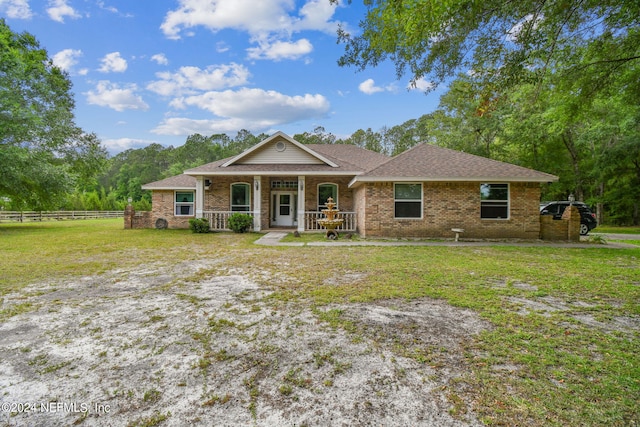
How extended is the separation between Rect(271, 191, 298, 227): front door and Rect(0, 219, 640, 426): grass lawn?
6.12 m

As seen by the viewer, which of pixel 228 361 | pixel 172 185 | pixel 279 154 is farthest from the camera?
pixel 172 185

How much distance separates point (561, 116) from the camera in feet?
27.7

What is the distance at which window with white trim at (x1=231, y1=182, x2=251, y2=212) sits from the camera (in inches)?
624

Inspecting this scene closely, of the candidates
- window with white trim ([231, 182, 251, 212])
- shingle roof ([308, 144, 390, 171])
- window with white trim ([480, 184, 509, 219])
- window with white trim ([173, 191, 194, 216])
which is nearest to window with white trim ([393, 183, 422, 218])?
window with white trim ([480, 184, 509, 219])

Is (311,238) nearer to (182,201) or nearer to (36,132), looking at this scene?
(182,201)

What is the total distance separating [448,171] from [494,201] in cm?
216

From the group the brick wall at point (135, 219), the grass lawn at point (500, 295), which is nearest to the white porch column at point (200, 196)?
the grass lawn at point (500, 295)

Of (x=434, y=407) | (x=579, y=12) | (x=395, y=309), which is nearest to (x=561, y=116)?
(x=579, y=12)

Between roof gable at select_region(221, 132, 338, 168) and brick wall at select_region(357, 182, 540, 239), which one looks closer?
brick wall at select_region(357, 182, 540, 239)

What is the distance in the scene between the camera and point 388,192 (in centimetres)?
1195

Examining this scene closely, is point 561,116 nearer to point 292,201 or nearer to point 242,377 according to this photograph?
point 242,377

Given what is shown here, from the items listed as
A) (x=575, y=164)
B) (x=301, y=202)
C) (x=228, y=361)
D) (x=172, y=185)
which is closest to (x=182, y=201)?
(x=172, y=185)

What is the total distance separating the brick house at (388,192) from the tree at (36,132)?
645 cm

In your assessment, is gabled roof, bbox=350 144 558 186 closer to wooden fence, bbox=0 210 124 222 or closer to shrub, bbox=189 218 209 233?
shrub, bbox=189 218 209 233
